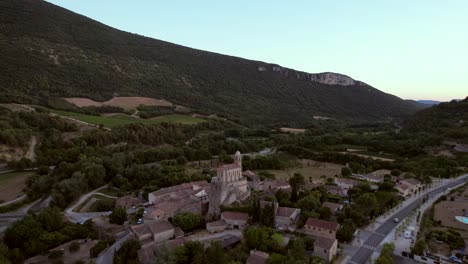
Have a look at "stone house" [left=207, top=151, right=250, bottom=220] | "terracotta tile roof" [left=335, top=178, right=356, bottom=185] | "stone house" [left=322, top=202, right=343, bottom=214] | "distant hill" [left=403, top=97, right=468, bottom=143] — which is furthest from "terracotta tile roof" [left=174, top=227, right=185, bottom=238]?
"distant hill" [left=403, top=97, right=468, bottom=143]

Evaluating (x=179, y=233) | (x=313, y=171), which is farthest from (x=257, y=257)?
(x=313, y=171)

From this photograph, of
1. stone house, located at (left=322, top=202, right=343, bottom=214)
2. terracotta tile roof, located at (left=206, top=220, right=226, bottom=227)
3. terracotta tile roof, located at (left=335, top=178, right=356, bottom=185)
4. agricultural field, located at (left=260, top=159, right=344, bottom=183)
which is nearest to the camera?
terracotta tile roof, located at (left=206, top=220, right=226, bottom=227)

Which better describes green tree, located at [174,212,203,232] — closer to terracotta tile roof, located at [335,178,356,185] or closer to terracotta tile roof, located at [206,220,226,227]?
terracotta tile roof, located at [206,220,226,227]

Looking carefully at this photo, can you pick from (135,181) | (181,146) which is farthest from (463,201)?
(181,146)

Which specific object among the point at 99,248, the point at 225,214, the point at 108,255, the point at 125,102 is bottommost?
the point at 108,255

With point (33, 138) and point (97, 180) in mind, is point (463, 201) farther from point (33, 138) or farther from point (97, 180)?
point (33, 138)

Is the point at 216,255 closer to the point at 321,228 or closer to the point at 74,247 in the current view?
the point at 321,228
